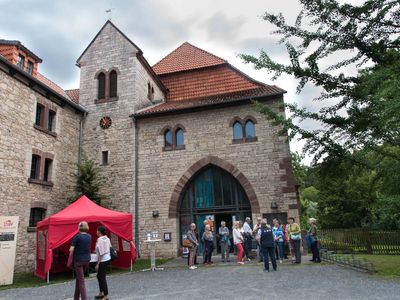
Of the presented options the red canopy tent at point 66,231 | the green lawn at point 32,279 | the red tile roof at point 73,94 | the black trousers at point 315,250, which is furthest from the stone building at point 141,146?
the black trousers at point 315,250

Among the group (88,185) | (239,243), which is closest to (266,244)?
(239,243)

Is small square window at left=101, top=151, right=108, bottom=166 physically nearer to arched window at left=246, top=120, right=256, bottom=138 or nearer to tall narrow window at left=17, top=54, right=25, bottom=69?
tall narrow window at left=17, top=54, right=25, bottom=69

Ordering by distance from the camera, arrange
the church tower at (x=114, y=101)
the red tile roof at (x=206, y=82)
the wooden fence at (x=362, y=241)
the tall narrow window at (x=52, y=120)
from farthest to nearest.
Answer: the red tile roof at (x=206, y=82), the church tower at (x=114, y=101), the tall narrow window at (x=52, y=120), the wooden fence at (x=362, y=241)

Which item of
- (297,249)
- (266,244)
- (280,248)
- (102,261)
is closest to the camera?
(102,261)

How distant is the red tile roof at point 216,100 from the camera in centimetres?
1505

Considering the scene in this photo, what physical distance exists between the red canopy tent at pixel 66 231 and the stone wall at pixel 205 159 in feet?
10.2

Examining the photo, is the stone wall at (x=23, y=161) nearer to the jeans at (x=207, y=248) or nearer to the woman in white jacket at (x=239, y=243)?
the jeans at (x=207, y=248)

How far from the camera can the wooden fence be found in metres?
14.5

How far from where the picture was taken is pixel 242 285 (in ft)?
25.0

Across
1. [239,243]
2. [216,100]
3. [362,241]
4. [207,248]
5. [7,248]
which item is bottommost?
[362,241]

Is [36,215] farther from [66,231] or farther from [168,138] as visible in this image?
[168,138]

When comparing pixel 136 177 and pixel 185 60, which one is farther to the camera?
pixel 185 60

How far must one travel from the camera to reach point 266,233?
9.60 metres

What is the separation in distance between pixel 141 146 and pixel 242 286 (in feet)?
33.0
